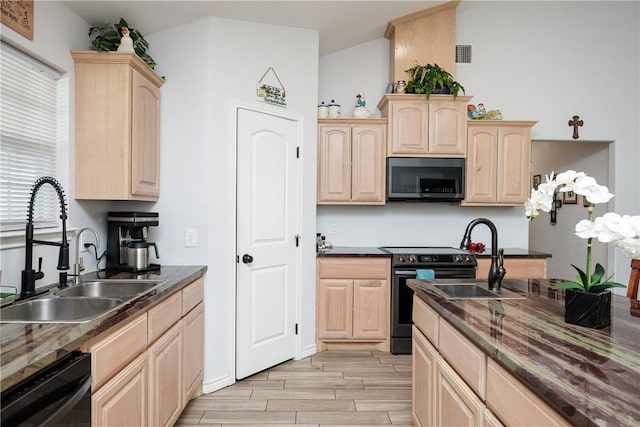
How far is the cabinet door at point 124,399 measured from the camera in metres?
1.41

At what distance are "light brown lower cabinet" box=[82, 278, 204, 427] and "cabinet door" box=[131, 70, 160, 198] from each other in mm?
753

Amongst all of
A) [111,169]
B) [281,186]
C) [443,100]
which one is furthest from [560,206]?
[111,169]

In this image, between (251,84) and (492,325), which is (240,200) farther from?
(492,325)

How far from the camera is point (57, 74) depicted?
2.29 metres

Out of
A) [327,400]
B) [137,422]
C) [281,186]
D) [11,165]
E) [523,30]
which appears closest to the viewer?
[137,422]

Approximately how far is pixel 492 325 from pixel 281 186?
216 centimetres

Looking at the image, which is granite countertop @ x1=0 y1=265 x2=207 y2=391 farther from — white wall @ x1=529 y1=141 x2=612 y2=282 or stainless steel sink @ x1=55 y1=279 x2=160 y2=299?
white wall @ x1=529 y1=141 x2=612 y2=282

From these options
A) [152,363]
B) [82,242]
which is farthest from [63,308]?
[82,242]

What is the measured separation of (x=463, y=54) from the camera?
13.9 feet

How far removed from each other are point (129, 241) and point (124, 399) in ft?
4.33

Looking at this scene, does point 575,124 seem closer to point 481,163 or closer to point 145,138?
point 481,163

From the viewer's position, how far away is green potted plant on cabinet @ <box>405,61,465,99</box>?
3.73 m

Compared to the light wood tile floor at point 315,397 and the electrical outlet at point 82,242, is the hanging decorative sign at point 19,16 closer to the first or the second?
the electrical outlet at point 82,242

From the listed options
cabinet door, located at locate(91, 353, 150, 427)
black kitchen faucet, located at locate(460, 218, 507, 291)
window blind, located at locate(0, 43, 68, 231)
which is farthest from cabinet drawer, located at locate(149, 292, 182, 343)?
black kitchen faucet, located at locate(460, 218, 507, 291)
